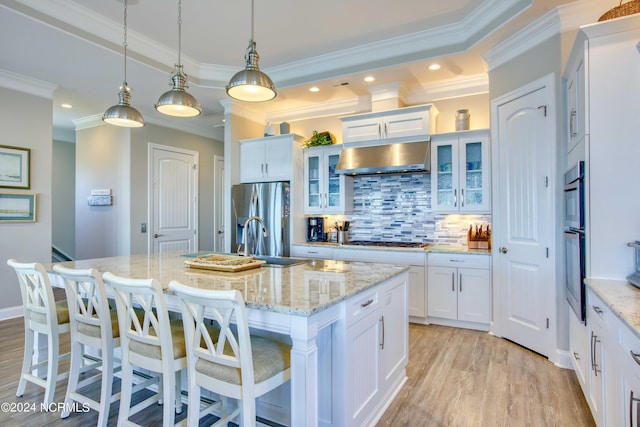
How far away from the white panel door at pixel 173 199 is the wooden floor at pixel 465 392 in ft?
8.18

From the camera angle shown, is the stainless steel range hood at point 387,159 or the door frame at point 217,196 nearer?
the stainless steel range hood at point 387,159

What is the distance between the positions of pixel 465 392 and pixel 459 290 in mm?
1430

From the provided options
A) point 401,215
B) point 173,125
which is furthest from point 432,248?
point 173,125

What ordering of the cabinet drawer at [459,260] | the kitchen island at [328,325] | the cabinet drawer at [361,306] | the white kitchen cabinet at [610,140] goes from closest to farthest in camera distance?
the kitchen island at [328,325], the cabinet drawer at [361,306], the white kitchen cabinet at [610,140], the cabinet drawer at [459,260]

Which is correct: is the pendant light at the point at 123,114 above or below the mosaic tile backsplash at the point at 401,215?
above

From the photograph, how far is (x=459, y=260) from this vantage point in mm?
3658

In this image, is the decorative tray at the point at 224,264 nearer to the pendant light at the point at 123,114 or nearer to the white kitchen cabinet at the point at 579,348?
the pendant light at the point at 123,114

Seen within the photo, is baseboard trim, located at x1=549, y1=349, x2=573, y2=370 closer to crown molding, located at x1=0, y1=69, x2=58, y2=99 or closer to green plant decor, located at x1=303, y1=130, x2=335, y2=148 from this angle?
green plant decor, located at x1=303, y1=130, x2=335, y2=148

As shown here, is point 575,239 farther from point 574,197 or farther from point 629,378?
point 629,378

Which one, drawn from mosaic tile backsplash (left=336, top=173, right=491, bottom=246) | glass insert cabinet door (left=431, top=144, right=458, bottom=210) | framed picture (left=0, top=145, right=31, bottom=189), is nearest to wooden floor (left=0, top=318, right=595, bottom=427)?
mosaic tile backsplash (left=336, top=173, right=491, bottom=246)

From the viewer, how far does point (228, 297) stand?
135 cm

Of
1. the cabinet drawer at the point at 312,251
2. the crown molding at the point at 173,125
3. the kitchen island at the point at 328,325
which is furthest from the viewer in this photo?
the crown molding at the point at 173,125

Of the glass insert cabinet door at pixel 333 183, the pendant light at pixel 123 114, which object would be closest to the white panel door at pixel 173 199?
the glass insert cabinet door at pixel 333 183

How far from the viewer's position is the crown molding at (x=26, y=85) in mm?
3854
